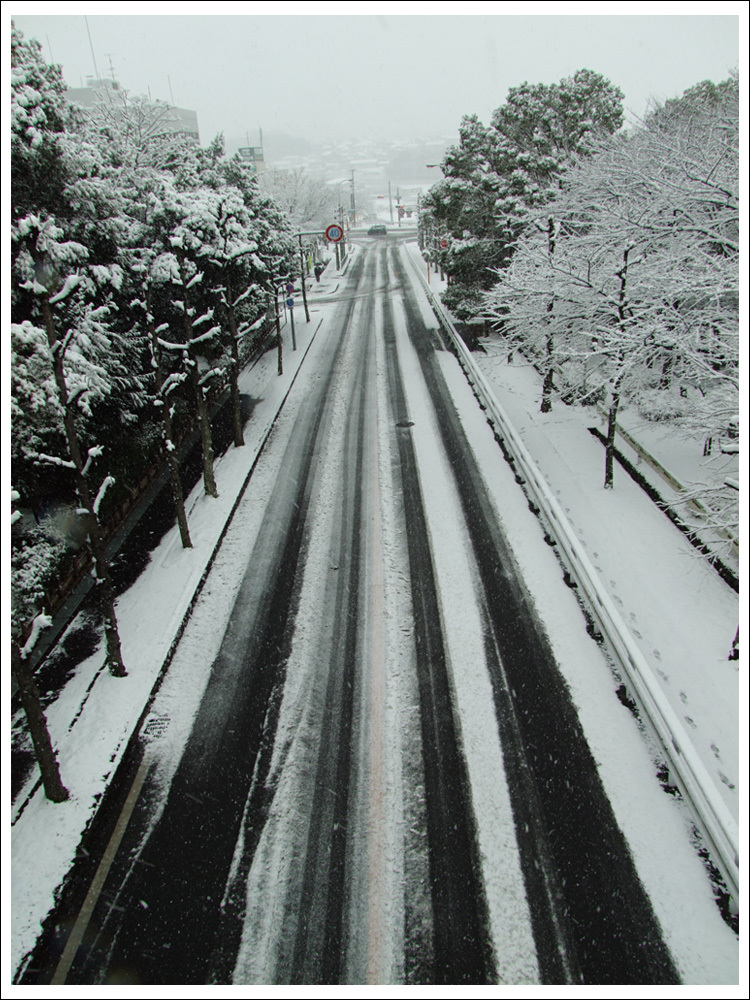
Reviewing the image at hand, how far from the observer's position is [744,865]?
14.7 ft

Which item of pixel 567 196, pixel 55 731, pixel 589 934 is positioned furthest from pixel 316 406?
pixel 589 934

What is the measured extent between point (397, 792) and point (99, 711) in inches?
211

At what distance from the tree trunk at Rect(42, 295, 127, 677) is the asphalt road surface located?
6.00ft

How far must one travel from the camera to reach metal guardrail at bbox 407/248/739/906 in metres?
6.63

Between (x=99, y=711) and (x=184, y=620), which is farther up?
(x=184, y=620)

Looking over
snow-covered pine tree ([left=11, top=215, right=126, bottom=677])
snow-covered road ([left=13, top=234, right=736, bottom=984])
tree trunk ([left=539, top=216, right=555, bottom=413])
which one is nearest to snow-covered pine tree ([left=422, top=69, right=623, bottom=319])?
tree trunk ([left=539, top=216, right=555, bottom=413])

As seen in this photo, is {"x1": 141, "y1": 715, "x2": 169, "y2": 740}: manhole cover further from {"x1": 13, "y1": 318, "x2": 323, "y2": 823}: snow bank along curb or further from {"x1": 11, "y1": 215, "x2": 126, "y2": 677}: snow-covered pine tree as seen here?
{"x1": 11, "y1": 215, "x2": 126, "y2": 677}: snow-covered pine tree

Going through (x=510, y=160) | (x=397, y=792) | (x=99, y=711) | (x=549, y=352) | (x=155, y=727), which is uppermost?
(x=510, y=160)

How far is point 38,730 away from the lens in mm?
7824

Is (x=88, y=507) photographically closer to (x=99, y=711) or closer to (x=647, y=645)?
(x=99, y=711)

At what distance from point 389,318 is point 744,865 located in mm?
39012

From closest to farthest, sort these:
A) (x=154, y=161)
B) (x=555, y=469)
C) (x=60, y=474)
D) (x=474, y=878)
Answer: (x=474, y=878), (x=60, y=474), (x=555, y=469), (x=154, y=161)

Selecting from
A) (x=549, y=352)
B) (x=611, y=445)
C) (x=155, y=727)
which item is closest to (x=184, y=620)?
(x=155, y=727)

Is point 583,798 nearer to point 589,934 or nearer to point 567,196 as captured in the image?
point 589,934
